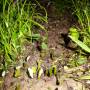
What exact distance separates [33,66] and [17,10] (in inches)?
23.5

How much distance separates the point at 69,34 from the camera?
249 centimetres

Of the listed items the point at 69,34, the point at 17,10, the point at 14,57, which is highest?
the point at 17,10

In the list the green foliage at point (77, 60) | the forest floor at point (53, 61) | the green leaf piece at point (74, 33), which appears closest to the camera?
the forest floor at point (53, 61)

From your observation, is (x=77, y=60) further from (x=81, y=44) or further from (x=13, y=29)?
(x=13, y=29)

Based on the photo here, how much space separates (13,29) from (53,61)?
0.46m

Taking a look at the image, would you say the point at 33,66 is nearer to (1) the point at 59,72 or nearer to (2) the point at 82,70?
(1) the point at 59,72

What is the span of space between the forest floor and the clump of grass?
93mm

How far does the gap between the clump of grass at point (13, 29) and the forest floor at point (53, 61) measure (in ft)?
0.31

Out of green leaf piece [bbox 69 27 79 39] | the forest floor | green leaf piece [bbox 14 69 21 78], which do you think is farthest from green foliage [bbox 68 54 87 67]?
green leaf piece [bbox 14 69 21 78]

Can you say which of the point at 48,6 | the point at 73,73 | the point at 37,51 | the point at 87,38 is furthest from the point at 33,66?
the point at 48,6

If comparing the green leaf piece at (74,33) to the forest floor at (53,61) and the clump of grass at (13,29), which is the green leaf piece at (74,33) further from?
the clump of grass at (13,29)

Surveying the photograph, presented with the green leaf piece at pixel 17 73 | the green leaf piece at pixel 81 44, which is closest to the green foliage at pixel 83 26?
the green leaf piece at pixel 81 44

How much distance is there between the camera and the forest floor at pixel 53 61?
2.23m

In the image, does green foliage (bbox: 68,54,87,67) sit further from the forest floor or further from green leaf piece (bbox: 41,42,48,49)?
green leaf piece (bbox: 41,42,48,49)
